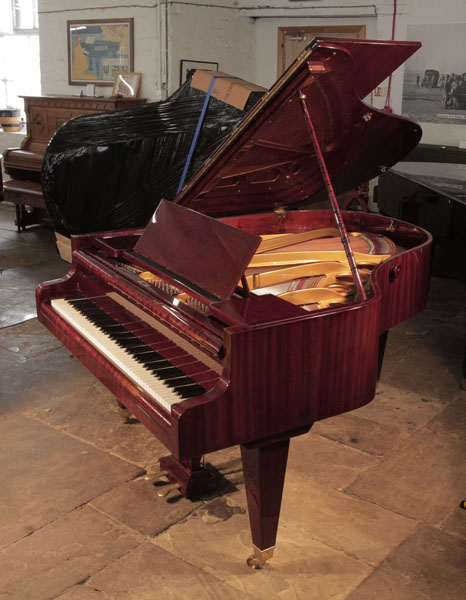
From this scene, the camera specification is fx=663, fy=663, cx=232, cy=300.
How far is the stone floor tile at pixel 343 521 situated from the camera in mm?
2367

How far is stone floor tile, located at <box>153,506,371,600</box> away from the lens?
2.15 meters

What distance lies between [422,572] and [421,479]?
0.61m

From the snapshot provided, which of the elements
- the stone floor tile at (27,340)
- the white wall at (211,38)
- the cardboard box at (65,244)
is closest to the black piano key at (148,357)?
the stone floor tile at (27,340)

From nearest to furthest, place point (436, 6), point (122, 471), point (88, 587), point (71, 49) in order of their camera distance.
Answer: point (88, 587)
point (122, 471)
point (436, 6)
point (71, 49)

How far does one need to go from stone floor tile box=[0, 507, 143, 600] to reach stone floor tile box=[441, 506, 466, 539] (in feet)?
3.76

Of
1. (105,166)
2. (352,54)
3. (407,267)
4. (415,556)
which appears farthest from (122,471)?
(105,166)

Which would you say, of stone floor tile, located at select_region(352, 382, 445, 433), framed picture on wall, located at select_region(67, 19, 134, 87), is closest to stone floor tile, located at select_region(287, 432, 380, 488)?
stone floor tile, located at select_region(352, 382, 445, 433)

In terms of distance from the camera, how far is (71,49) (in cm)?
766

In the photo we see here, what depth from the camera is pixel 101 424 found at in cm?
321

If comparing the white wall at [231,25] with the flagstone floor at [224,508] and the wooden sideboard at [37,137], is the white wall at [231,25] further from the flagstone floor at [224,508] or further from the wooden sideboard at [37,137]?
the flagstone floor at [224,508]

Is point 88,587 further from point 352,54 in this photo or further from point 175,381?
point 352,54

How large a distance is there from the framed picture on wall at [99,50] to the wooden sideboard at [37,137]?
0.61 m

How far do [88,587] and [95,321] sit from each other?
90 centimetres

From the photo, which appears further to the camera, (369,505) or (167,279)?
(369,505)
